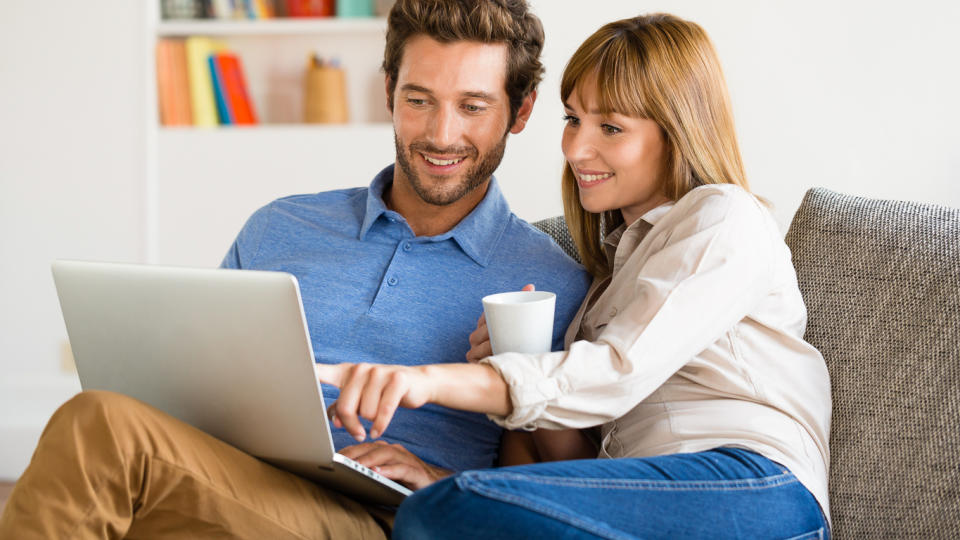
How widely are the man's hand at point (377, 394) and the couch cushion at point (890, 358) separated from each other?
72 cm

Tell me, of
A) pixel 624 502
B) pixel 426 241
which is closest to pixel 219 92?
pixel 426 241

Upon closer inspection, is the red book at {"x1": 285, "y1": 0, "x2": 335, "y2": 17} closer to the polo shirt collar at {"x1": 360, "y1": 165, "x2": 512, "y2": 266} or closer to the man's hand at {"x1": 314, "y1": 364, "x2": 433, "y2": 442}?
the polo shirt collar at {"x1": 360, "y1": 165, "x2": 512, "y2": 266}

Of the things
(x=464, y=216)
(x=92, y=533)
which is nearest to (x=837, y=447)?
(x=464, y=216)

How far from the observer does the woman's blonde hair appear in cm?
143

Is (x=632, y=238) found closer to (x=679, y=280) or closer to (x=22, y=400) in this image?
(x=679, y=280)

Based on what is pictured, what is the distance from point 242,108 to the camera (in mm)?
3111

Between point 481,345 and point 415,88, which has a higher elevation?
point 415,88

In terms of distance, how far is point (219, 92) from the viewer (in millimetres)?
3086

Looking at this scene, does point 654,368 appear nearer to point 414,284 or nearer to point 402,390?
point 402,390

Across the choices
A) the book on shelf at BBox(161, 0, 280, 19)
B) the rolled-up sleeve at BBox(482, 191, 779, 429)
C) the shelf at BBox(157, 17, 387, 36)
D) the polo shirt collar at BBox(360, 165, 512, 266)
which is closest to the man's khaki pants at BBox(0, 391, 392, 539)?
the rolled-up sleeve at BBox(482, 191, 779, 429)

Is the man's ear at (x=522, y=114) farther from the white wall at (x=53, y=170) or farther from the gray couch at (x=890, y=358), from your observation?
the white wall at (x=53, y=170)

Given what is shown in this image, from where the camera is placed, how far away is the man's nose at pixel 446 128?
5.45 ft

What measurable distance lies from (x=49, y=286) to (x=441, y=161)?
1978mm

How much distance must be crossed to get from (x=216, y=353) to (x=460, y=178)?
75 cm
